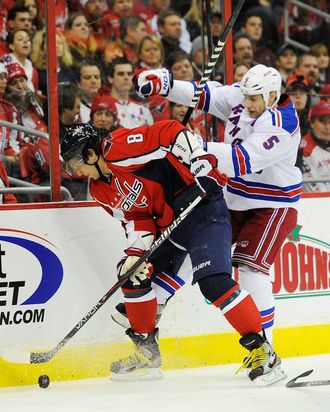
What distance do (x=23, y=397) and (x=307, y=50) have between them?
3.54 metres

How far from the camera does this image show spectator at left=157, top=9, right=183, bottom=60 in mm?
5844

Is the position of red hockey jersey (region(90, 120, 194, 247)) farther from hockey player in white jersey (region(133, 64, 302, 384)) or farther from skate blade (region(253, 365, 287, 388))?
skate blade (region(253, 365, 287, 388))

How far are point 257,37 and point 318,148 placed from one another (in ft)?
4.89

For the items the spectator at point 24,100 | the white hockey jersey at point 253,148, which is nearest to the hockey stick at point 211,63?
the white hockey jersey at point 253,148

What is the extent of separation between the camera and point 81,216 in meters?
4.32

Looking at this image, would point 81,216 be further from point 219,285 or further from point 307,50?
point 307,50

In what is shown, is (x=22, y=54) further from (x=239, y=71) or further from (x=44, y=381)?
(x=44, y=381)

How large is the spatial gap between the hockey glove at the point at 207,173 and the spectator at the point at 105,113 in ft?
4.24

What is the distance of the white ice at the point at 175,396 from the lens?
11.9 feet

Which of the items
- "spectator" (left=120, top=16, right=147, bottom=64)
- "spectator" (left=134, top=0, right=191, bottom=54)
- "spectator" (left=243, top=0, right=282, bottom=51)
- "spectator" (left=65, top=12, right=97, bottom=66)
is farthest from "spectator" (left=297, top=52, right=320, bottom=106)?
"spectator" (left=65, top=12, right=97, bottom=66)

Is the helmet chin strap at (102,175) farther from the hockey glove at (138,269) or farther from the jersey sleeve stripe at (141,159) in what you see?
the hockey glove at (138,269)

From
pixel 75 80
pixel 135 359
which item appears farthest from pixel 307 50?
pixel 135 359

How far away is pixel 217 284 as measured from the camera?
3900 millimetres

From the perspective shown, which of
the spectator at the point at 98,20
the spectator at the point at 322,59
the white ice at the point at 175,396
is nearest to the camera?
the white ice at the point at 175,396
